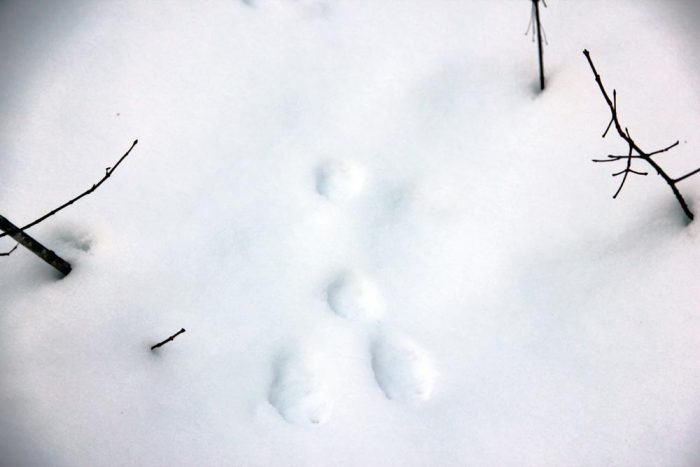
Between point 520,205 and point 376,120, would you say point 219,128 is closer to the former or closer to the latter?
point 376,120

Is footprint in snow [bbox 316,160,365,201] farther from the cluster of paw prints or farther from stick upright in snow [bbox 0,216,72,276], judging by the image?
stick upright in snow [bbox 0,216,72,276]

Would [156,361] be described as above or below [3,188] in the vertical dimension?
below

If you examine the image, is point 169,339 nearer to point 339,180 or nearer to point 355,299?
point 355,299

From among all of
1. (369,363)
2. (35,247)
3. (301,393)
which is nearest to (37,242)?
(35,247)

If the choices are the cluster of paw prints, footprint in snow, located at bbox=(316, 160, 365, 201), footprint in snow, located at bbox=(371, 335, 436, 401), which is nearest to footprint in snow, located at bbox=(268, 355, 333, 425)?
the cluster of paw prints

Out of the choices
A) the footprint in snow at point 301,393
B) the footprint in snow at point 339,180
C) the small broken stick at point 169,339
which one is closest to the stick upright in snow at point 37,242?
the small broken stick at point 169,339

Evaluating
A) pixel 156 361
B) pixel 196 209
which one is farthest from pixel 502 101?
pixel 156 361
